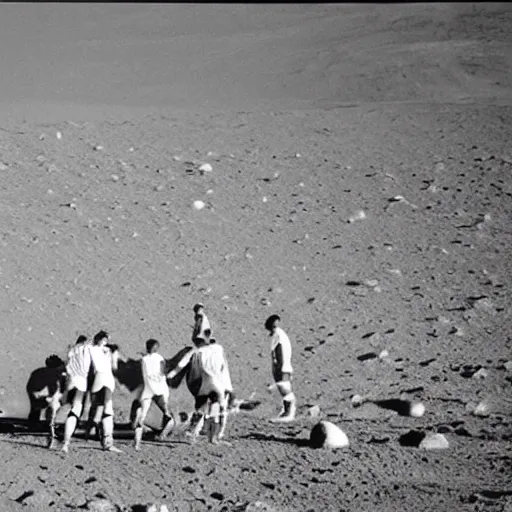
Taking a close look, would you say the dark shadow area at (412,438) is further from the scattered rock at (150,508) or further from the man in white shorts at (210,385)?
the scattered rock at (150,508)

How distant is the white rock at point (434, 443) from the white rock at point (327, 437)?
2.54ft

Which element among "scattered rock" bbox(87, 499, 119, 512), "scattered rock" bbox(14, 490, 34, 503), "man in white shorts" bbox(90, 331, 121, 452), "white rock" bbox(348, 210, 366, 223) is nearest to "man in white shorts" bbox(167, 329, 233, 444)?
"man in white shorts" bbox(90, 331, 121, 452)

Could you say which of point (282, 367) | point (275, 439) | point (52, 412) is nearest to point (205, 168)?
point (282, 367)

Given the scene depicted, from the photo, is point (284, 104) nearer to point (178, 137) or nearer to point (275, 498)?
point (178, 137)

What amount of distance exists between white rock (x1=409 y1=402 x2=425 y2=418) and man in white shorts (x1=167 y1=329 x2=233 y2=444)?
7.81 ft

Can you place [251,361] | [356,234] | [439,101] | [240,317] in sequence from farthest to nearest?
[439,101] < [356,234] < [240,317] < [251,361]

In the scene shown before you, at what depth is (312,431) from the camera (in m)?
10.4

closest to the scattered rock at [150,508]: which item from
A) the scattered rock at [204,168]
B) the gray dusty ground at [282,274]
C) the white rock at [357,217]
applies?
the gray dusty ground at [282,274]

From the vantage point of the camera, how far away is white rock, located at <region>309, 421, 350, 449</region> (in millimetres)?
10180

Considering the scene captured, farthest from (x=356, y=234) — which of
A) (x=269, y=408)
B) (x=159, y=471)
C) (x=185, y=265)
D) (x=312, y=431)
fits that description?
(x=159, y=471)

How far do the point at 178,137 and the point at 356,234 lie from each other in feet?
22.9

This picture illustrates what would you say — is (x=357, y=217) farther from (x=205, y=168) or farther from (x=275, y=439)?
(x=275, y=439)

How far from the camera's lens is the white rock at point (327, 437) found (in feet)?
33.4

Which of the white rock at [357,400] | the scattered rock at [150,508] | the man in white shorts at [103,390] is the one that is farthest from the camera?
the white rock at [357,400]
